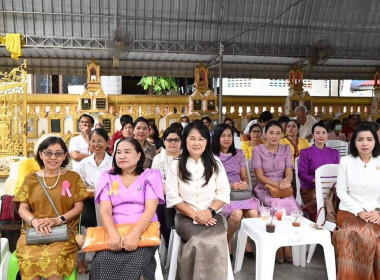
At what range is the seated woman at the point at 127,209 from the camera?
7.34ft

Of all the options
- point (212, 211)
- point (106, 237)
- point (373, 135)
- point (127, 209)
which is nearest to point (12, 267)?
point (106, 237)

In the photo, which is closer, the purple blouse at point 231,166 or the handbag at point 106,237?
the handbag at point 106,237

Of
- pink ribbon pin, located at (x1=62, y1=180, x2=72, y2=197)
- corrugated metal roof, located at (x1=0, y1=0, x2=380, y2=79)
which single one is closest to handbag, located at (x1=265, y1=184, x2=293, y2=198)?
pink ribbon pin, located at (x1=62, y1=180, x2=72, y2=197)

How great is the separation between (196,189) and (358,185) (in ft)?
3.94

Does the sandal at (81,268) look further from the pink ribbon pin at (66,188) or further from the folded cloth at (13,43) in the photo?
the folded cloth at (13,43)

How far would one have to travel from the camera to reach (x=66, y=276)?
92.6 inches

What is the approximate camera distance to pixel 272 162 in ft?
11.4

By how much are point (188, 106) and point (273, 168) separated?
20.0 feet

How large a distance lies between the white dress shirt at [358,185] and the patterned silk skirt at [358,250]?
0.44ft

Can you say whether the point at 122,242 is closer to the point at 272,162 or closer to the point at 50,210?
the point at 50,210

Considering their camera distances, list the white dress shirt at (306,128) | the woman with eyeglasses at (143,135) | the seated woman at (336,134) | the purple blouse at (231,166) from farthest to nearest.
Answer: the seated woman at (336,134), the white dress shirt at (306,128), the woman with eyeglasses at (143,135), the purple blouse at (231,166)

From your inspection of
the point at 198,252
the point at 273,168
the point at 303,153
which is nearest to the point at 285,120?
the point at 303,153

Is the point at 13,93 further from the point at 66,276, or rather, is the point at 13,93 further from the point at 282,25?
the point at 282,25

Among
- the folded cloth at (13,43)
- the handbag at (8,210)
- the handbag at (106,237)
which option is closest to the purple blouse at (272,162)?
the handbag at (106,237)
